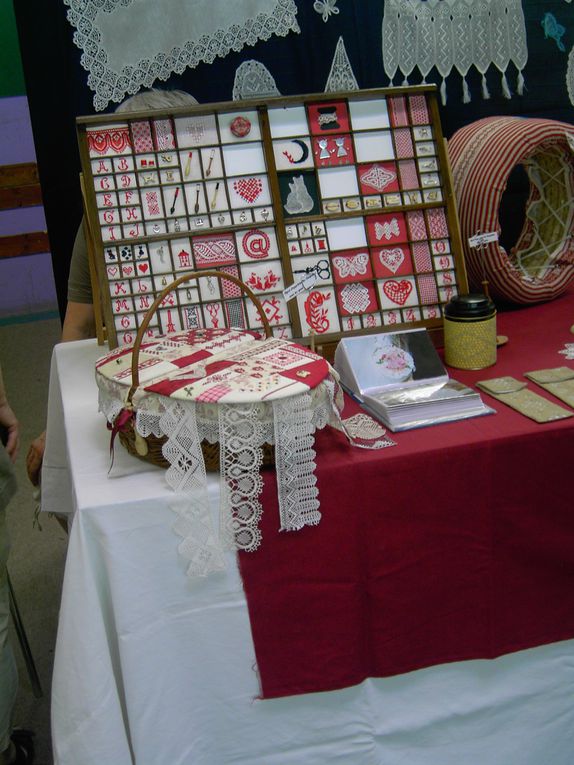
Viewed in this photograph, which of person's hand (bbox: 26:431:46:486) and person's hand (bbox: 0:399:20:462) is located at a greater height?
person's hand (bbox: 0:399:20:462)

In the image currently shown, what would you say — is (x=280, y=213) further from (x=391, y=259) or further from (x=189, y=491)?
(x=189, y=491)

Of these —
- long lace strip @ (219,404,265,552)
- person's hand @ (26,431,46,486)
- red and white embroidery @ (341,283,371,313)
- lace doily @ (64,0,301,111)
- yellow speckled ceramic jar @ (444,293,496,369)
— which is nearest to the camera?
long lace strip @ (219,404,265,552)

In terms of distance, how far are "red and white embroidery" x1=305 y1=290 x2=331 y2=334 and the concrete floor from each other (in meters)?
0.98

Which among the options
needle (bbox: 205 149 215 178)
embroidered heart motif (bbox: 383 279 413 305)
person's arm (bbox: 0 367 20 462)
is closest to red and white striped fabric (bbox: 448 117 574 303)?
embroidered heart motif (bbox: 383 279 413 305)

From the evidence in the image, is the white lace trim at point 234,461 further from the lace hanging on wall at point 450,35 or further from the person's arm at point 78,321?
the lace hanging on wall at point 450,35

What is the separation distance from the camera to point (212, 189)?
151 centimetres

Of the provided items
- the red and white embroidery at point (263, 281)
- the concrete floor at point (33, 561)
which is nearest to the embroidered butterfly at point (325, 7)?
the red and white embroidery at point (263, 281)

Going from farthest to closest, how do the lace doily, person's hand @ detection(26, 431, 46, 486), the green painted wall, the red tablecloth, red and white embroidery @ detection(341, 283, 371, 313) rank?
the green painted wall → the lace doily → person's hand @ detection(26, 431, 46, 486) → red and white embroidery @ detection(341, 283, 371, 313) → the red tablecloth

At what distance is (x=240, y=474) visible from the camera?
1.07 m

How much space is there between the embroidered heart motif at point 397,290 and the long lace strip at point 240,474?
62 centimetres

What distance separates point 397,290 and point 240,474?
0.67 metres

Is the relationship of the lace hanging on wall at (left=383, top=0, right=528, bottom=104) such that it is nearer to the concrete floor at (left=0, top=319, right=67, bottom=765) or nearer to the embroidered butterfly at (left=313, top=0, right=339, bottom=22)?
the embroidered butterfly at (left=313, top=0, right=339, bottom=22)

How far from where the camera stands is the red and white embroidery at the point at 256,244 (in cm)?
151

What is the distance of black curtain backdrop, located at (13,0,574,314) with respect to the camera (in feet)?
6.89
